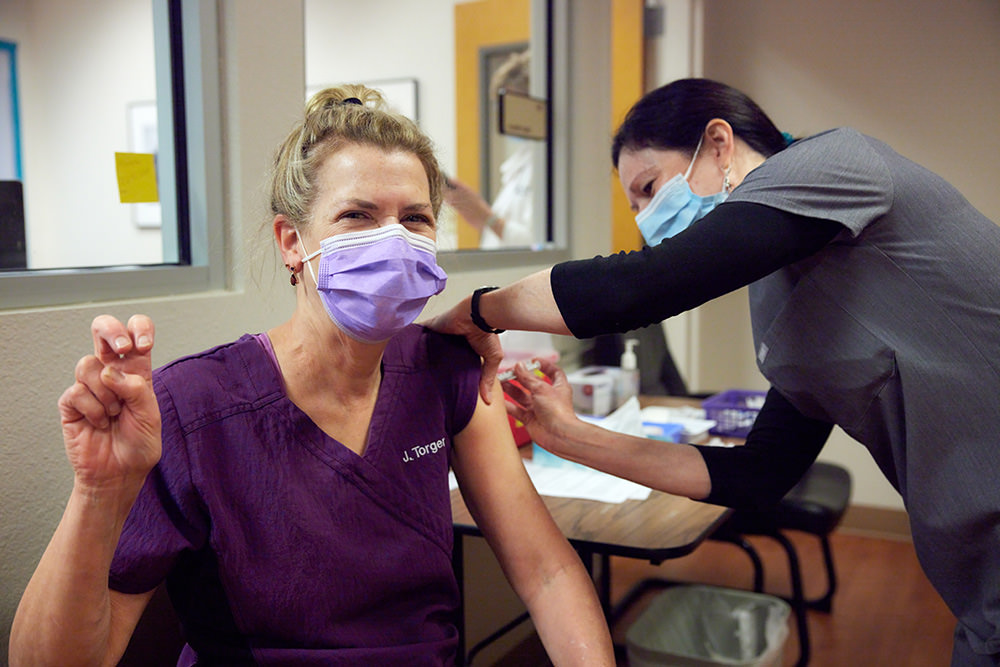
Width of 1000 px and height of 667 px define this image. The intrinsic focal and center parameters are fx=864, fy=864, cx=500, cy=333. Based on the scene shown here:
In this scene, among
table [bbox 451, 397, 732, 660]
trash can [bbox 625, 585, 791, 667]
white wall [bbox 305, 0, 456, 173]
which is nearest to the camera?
table [bbox 451, 397, 732, 660]

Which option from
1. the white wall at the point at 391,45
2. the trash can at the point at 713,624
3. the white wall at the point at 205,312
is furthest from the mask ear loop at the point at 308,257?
the white wall at the point at 391,45

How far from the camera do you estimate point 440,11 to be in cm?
419

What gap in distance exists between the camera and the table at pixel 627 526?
154 centimetres

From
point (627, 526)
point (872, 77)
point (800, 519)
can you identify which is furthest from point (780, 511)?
point (872, 77)

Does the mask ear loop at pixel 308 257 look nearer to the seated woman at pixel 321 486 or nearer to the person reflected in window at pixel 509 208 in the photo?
the seated woman at pixel 321 486

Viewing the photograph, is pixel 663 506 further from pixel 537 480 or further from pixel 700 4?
pixel 700 4

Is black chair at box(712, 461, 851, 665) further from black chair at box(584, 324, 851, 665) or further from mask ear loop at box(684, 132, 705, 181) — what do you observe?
mask ear loop at box(684, 132, 705, 181)

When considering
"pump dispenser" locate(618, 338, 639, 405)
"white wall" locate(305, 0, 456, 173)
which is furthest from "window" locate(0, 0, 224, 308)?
"white wall" locate(305, 0, 456, 173)

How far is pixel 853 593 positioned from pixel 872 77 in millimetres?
2201

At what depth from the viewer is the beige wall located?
3648 mm

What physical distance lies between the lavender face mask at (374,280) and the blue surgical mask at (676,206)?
455 millimetres

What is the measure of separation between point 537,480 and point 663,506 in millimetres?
307

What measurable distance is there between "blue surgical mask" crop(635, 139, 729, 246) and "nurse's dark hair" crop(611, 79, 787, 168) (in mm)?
39

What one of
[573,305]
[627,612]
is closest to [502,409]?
[573,305]
